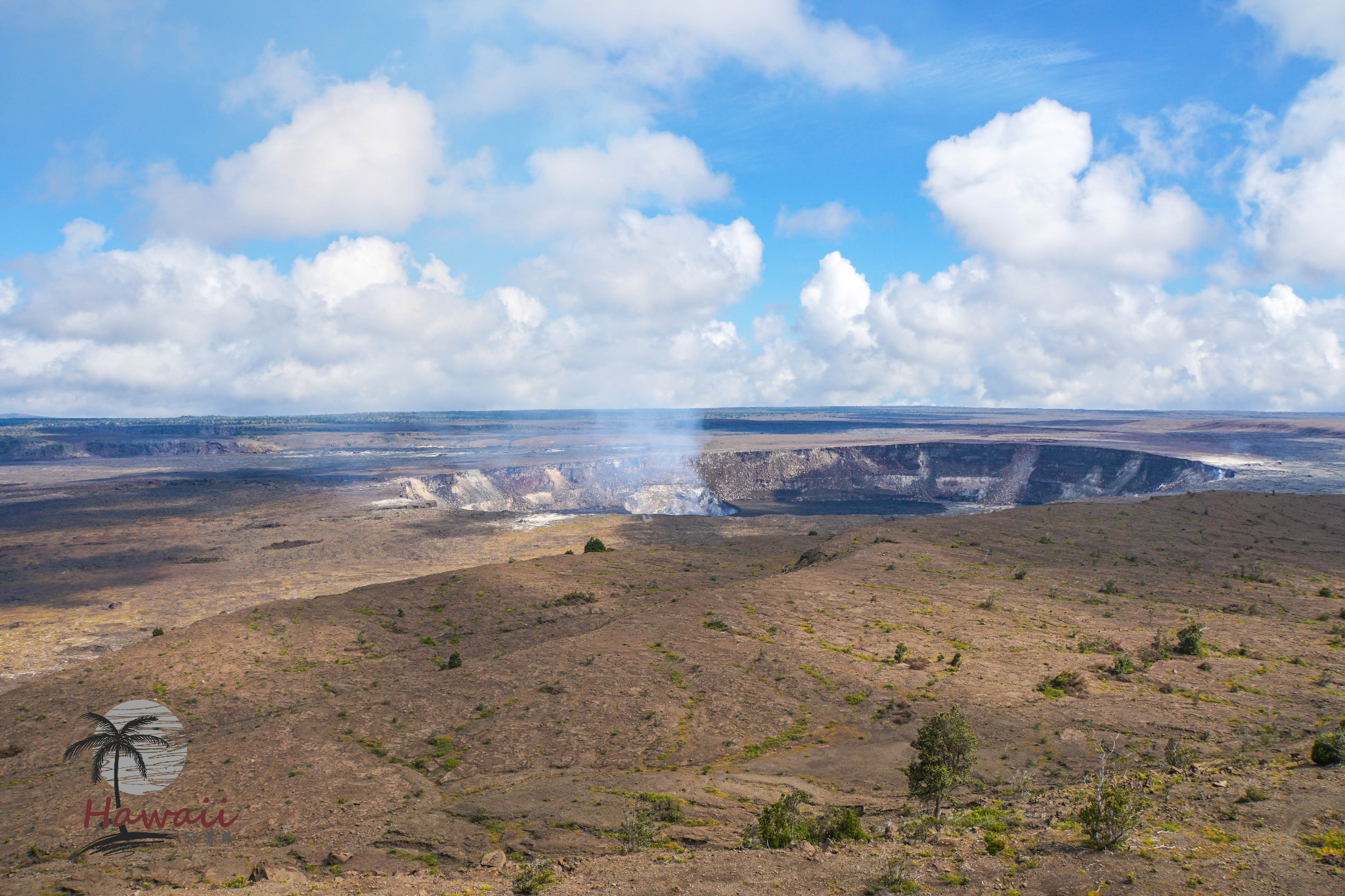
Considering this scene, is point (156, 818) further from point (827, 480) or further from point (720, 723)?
point (827, 480)

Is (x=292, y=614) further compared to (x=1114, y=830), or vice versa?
(x=292, y=614)

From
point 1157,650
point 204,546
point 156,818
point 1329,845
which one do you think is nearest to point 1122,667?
point 1157,650

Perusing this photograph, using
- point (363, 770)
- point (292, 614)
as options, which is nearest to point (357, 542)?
point (292, 614)

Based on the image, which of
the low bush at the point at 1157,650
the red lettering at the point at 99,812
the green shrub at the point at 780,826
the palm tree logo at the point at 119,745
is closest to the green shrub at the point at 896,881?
the green shrub at the point at 780,826

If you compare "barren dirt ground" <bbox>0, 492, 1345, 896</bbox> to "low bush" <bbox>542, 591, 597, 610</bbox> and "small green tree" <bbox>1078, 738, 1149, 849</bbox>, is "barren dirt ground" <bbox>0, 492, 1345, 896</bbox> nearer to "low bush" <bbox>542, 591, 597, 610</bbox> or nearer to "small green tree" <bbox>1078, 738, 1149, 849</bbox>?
"low bush" <bbox>542, 591, 597, 610</bbox>

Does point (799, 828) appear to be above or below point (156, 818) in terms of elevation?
above

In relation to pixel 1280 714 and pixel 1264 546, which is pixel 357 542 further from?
pixel 1264 546

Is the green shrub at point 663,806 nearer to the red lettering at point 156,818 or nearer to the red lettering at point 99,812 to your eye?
the red lettering at point 156,818
